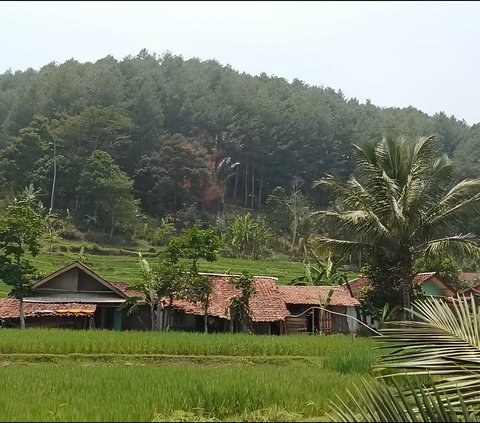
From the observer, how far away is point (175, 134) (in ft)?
172

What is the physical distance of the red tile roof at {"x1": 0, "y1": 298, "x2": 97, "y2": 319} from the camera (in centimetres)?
1914

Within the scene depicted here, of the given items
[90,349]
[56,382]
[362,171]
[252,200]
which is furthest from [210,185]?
[56,382]

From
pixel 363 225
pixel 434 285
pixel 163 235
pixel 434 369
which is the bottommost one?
pixel 434 369

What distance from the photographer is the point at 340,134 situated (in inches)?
2350

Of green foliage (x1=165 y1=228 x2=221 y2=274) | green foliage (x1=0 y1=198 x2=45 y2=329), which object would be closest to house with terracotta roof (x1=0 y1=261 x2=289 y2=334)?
green foliage (x1=0 y1=198 x2=45 y2=329)

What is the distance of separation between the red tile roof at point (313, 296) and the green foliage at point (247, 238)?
16.4 metres

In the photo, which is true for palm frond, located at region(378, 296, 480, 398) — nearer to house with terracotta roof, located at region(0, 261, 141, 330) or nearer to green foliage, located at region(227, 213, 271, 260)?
house with terracotta roof, located at region(0, 261, 141, 330)

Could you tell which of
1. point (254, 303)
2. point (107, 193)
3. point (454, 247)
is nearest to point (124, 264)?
point (107, 193)

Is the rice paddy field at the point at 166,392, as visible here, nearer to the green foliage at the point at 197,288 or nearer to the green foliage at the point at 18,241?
the green foliage at the point at 197,288

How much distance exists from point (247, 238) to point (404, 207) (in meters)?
23.6

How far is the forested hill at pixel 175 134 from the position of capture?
43.9 m

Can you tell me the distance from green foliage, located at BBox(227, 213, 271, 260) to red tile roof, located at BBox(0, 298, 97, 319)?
19.0 metres

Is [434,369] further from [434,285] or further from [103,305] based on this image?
[434,285]

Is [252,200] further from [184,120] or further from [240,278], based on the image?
[240,278]
